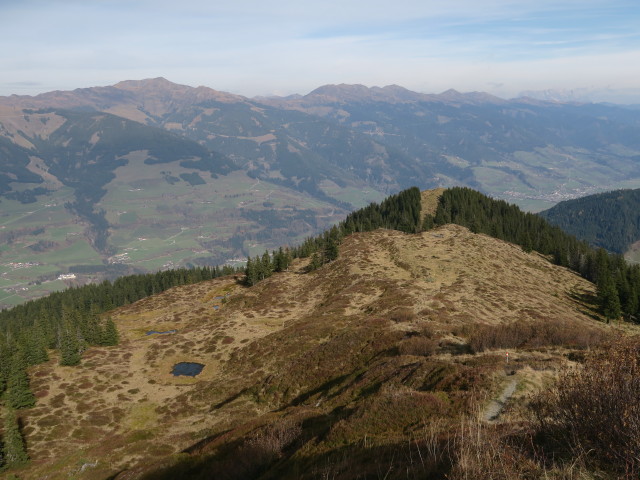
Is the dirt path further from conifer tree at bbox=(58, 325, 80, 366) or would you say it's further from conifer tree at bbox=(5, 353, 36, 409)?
conifer tree at bbox=(58, 325, 80, 366)

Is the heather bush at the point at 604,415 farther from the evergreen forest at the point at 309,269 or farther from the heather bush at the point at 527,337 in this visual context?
the evergreen forest at the point at 309,269

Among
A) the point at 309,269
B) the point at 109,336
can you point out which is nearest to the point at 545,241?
the point at 309,269

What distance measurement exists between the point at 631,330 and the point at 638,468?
3566 inches

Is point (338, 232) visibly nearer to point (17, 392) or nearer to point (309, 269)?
point (309, 269)

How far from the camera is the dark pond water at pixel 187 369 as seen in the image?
69144 millimetres

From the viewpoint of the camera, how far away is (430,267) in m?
97.4

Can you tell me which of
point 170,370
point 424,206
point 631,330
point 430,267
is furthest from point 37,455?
point 424,206

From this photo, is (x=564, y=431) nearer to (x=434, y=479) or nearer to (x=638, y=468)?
(x=638, y=468)

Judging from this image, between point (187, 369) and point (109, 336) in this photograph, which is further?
point (109, 336)

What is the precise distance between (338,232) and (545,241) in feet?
291

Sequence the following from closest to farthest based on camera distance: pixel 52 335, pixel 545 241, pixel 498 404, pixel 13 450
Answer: pixel 498 404
pixel 13 450
pixel 52 335
pixel 545 241

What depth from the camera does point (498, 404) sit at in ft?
68.9

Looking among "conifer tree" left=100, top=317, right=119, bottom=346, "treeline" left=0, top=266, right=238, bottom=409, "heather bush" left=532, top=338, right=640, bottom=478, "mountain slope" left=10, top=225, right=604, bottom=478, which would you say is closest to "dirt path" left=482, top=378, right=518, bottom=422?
"mountain slope" left=10, top=225, right=604, bottom=478

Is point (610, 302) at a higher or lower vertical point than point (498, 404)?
lower
